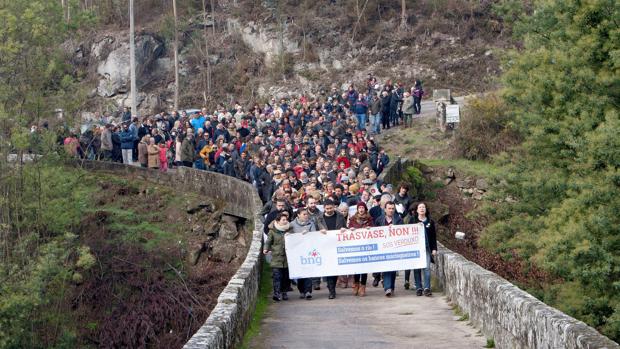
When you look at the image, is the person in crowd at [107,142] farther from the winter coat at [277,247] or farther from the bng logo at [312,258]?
the bng logo at [312,258]

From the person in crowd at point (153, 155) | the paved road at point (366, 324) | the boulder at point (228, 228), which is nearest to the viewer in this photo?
the paved road at point (366, 324)

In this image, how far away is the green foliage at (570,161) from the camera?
77.4ft

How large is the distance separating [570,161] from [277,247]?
11.8 meters

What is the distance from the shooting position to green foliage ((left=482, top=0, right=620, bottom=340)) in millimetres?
23578

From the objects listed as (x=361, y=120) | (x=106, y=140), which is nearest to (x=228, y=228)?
(x=106, y=140)

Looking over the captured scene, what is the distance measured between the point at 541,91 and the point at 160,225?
16.6 meters

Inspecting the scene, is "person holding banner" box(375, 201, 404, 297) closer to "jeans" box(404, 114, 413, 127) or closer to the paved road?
the paved road

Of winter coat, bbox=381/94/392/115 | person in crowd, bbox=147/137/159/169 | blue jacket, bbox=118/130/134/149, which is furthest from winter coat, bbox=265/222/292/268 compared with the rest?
winter coat, bbox=381/94/392/115

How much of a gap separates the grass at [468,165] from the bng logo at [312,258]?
78.1 feet

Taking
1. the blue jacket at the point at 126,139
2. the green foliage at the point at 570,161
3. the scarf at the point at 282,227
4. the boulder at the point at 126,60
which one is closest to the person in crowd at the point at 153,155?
the blue jacket at the point at 126,139

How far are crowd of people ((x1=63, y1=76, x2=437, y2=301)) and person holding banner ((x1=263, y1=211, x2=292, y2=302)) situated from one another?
18 mm

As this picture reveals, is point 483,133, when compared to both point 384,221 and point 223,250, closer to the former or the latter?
point 223,250

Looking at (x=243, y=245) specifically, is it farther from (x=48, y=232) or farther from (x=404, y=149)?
(x=404, y=149)

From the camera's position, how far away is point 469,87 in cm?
6288
